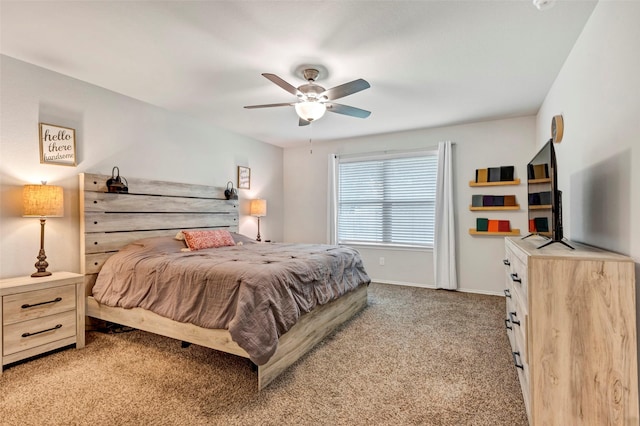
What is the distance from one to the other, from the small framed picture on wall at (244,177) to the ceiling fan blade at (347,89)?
2604mm

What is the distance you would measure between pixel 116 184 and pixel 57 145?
1.85 ft

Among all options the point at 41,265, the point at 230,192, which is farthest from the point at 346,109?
the point at 41,265

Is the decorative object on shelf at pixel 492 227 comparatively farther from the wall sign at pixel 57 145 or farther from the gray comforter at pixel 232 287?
the wall sign at pixel 57 145

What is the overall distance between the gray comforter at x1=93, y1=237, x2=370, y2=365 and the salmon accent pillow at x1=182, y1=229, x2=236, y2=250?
0.72ft

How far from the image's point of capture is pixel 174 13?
2016mm

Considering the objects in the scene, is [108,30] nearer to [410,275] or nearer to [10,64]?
[10,64]

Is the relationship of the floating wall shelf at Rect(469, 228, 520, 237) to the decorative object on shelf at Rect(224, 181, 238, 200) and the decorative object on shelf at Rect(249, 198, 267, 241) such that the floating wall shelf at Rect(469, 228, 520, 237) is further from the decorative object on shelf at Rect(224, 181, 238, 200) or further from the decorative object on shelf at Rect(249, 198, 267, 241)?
the decorative object on shelf at Rect(224, 181, 238, 200)

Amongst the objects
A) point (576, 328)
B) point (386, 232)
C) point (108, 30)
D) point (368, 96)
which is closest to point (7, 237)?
point (108, 30)

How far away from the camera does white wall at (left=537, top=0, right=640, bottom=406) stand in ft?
4.98

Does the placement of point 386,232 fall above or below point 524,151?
below

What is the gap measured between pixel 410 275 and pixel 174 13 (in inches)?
171

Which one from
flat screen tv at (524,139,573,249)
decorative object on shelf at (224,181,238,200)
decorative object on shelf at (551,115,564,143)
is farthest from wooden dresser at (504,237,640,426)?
decorative object on shelf at (224,181,238,200)

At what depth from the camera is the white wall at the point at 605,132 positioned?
1519 mm

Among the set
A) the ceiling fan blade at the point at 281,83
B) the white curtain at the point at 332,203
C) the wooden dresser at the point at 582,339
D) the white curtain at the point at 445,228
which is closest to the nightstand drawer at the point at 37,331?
the ceiling fan blade at the point at 281,83
